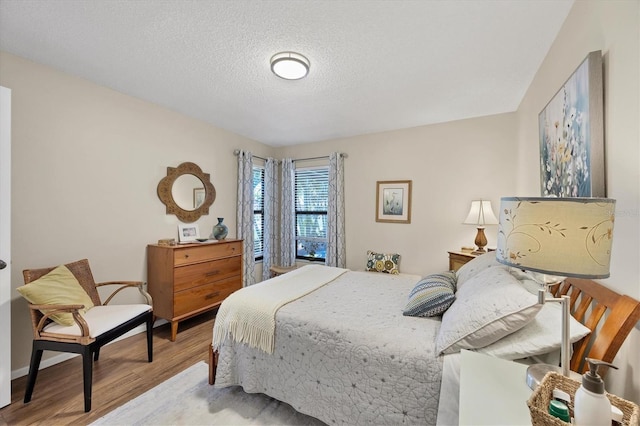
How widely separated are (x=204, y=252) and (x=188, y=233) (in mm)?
471

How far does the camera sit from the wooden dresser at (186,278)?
264cm

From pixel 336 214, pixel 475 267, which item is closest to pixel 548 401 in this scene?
pixel 475 267

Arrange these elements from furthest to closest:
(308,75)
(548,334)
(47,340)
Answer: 1. (308,75)
2. (47,340)
3. (548,334)

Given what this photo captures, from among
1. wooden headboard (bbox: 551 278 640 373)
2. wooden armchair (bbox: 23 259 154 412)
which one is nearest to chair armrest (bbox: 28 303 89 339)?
wooden armchair (bbox: 23 259 154 412)

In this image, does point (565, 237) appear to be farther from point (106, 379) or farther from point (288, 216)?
point (288, 216)

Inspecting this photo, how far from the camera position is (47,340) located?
1742mm

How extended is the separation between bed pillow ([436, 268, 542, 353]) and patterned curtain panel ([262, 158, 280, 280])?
136 inches

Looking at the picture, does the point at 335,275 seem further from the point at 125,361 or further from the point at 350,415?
the point at 125,361

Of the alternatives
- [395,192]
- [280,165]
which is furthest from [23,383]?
[395,192]

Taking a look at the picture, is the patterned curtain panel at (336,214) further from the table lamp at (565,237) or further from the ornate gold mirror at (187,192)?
the table lamp at (565,237)

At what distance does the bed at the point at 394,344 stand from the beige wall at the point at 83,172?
63.7 inches

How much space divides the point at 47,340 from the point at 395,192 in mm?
3755

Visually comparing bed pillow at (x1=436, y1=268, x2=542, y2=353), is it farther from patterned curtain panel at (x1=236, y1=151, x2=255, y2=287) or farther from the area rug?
patterned curtain panel at (x1=236, y1=151, x2=255, y2=287)

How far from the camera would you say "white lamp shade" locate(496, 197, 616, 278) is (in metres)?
0.75
